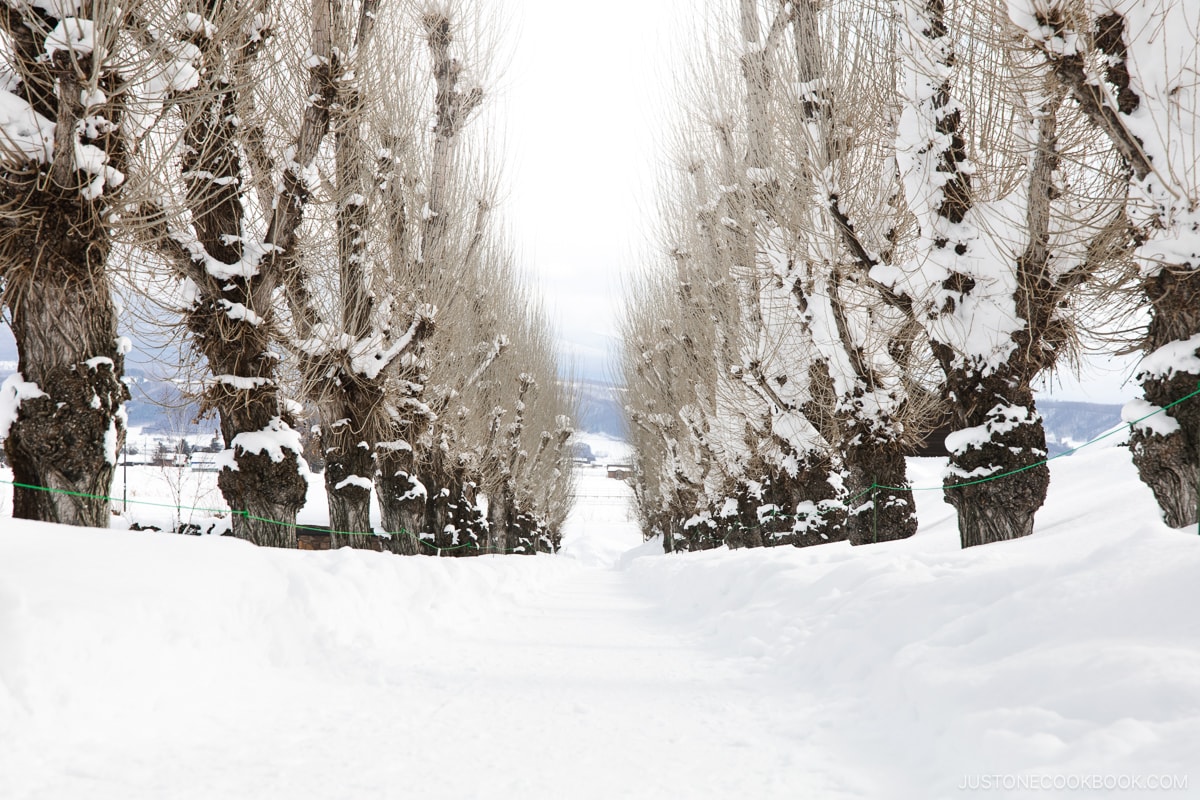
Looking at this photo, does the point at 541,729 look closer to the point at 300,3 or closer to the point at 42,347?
the point at 42,347

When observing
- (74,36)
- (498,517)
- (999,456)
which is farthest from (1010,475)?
(498,517)

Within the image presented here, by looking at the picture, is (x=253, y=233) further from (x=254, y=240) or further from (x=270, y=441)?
(x=270, y=441)

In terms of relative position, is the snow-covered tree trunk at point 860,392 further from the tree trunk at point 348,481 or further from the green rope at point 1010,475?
the tree trunk at point 348,481

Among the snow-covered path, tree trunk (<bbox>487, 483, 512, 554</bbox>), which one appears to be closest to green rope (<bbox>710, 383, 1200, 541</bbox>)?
the snow-covered path

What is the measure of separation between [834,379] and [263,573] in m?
8.93

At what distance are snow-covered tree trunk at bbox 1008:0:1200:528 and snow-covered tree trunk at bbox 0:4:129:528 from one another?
20.5 feet

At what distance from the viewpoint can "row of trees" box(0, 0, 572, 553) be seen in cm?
527

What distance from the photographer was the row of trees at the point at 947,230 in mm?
5395

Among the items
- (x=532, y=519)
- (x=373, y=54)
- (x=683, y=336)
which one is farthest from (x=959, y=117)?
(x=532, y=519)

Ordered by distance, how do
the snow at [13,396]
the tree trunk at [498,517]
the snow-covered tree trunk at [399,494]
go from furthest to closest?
the tree trunk at [498,517], the snow-covered tree trunk at [399,494], the snow at [13,396]

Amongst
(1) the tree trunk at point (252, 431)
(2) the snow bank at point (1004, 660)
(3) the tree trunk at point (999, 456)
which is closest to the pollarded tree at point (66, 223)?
(1) the tree trunk at point (252, 431)

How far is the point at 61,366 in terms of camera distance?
5562 millimetres

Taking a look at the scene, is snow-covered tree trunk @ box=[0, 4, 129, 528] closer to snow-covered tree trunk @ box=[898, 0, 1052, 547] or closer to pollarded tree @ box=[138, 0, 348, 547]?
pollarded tree @ box=[138, 0, 348, 547]

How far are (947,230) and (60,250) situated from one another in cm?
715
